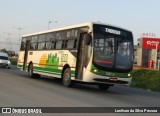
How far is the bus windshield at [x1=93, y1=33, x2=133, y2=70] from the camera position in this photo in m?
19.3

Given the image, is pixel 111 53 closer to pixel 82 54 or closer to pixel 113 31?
pixel 113 31

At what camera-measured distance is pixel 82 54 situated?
2022 cm

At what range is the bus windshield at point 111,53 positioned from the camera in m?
19.3

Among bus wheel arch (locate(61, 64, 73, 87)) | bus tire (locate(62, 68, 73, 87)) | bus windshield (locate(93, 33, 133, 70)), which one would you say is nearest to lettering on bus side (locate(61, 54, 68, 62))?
bus wheel arch (locate(61, 64, 73, 87))

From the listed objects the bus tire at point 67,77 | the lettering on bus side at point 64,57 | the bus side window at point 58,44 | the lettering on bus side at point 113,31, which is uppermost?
the lettering on bus side at point 113,31

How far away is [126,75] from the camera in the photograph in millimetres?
19797

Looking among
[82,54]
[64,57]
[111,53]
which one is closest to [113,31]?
[111,53]

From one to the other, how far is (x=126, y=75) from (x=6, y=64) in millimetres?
29446

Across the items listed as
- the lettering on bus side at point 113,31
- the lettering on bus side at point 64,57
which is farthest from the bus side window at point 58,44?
the lettering on bus side at point 113,31

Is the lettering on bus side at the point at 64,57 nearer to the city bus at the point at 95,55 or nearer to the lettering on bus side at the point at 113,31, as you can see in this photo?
the city bus at the point at 95,55

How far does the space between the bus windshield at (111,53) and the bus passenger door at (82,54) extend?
45cm

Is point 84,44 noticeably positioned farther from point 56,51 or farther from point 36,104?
point 36,104

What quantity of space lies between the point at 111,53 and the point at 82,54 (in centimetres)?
160

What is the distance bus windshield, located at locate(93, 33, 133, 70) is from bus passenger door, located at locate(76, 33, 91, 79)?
17.6 inches
